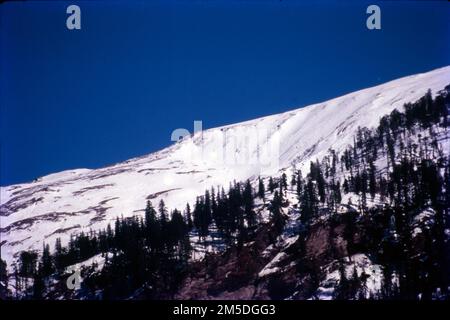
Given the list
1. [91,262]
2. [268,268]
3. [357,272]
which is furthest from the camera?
[91,262]

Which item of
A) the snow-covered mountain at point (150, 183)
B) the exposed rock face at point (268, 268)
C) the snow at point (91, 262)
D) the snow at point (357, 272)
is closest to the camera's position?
the snow at point (357, 272)

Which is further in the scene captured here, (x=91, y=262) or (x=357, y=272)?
(x=91, y=262)

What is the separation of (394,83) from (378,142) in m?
91.2

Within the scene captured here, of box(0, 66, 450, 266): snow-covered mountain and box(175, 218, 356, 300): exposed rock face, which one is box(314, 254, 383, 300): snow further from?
box(0, 66, 450, 266): snow-covered mountain

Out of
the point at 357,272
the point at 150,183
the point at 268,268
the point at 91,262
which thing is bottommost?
the point at 357,272

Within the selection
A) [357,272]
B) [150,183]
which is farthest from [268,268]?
[150,183]

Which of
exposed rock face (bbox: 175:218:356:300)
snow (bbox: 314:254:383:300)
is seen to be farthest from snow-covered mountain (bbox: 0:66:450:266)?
snow (bbox: 314:254:383:300)

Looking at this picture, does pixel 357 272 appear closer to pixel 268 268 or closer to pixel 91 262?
pixel 268 268

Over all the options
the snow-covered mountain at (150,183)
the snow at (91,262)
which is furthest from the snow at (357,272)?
the snow-covered mountain at (150,183)

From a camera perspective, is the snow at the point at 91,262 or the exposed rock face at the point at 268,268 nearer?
the exposed rock face at the point at 268,268

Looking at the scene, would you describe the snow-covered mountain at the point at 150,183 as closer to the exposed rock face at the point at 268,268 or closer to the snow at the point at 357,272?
the exposed rock face at the point at 268,268

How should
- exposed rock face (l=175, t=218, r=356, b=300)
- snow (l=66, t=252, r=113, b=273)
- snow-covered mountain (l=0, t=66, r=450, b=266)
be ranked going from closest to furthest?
exposed rock face (l=175, t=218, r=356, b=300) < snow (l=66, t=252, r=113, b=273) < snow-covered mountain (l=0, t=66, r=450, b=266)

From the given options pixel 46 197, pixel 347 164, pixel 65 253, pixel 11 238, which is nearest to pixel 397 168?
pixel 347 164

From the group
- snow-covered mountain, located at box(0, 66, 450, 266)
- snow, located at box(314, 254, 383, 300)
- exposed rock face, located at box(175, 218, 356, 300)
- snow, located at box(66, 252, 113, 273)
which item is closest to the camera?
snow, located at box(314, 254, 383, 300)
